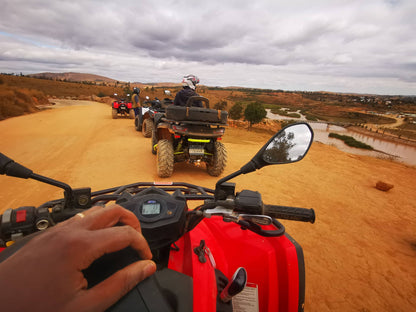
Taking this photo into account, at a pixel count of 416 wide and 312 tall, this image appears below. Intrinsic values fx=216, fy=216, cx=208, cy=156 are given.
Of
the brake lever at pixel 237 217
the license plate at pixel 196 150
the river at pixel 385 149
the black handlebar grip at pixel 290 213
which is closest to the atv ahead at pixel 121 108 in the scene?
the license plate at pixel 196 150

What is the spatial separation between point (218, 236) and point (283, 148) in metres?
0.80

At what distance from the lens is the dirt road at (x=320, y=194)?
9.85 feet

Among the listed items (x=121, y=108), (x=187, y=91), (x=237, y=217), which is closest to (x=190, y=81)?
(x=187, y=91)

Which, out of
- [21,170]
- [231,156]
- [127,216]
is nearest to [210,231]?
[127,216]

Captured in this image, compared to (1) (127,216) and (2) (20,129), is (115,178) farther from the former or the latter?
(2) (20,129)

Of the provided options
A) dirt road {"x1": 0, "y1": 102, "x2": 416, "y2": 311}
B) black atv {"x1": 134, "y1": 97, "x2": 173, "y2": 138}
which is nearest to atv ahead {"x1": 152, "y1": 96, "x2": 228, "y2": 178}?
dirt road {"x1": 0, "y1": 102, "x2": 416, "y2": 311}

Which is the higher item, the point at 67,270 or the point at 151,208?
the point at 67,270

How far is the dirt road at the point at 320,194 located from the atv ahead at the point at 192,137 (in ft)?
1.67

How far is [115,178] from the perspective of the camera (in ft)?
17.7

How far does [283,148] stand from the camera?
54.5 inches

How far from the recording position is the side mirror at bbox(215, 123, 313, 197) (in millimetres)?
1267

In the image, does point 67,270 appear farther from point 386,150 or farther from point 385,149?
point 385,149

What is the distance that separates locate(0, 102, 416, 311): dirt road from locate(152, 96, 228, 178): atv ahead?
51cm

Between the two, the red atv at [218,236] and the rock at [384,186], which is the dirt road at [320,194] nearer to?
the rock at [384,186]
